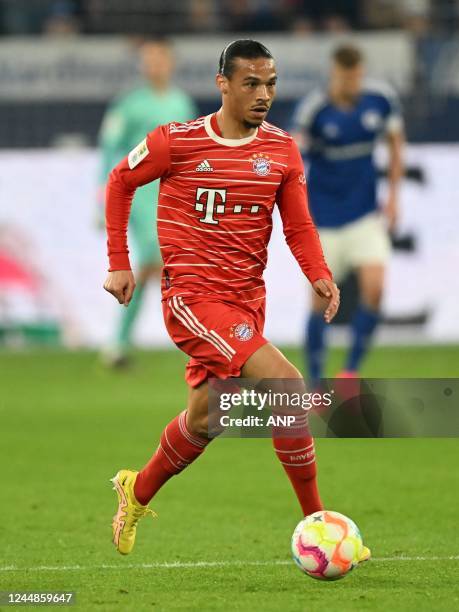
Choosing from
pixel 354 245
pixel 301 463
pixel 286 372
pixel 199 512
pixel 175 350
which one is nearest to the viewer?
pixel 286 372

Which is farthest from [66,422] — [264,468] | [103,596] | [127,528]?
[103,596]

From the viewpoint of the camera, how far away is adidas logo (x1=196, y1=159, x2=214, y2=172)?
583 cm

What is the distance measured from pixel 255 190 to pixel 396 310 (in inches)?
336

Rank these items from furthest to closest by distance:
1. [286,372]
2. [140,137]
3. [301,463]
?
[140,137]
[301,463]
[286,372]

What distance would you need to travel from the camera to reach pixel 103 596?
518cm

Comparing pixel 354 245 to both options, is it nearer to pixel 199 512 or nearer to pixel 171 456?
pixel 199 512

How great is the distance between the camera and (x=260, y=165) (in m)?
5.82

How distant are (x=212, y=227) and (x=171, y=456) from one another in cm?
88

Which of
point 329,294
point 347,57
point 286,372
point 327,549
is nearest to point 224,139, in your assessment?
point 329,294

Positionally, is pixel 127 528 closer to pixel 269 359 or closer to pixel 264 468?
pixel 269 359

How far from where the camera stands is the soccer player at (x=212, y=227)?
5.73 metres

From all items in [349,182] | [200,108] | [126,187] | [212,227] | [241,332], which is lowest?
[200,108]

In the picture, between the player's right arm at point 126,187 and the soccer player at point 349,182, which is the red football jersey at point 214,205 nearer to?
the player's right arm at point 126,187

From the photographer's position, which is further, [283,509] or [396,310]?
[396,310]
